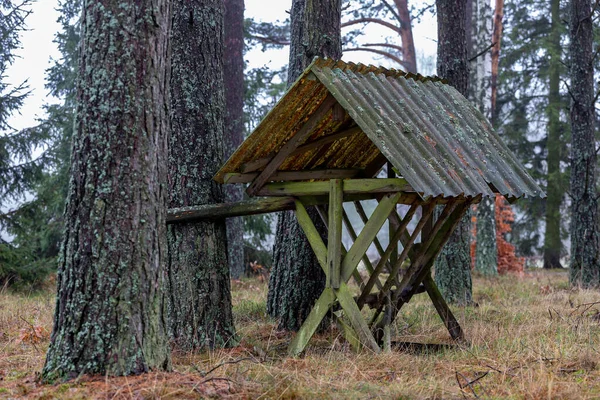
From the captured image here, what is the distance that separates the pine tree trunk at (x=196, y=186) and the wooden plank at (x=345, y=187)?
60cm

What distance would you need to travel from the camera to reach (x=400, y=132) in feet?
18.6

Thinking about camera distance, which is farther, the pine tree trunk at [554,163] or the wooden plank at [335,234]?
the pine tree trunk at [554,163]

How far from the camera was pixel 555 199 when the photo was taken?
836 inches

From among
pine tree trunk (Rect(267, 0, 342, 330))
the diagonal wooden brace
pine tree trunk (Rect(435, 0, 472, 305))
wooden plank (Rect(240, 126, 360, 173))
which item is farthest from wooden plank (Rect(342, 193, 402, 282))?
pine tree trunk (Rect(435, 0, 472, 305))

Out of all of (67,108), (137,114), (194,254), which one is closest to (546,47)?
(67,108)

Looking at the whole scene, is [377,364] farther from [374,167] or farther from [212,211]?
[374,167]

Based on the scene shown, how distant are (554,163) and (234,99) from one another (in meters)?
11.9

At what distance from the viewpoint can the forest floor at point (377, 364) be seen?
13.8ft

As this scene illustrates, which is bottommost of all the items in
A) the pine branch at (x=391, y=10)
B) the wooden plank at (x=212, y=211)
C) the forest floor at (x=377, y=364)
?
the forest floor at (x=377, y=364)

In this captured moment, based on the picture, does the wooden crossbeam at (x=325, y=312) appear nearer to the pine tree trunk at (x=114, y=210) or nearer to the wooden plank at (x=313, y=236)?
the wooden plank at (x=313, y=236)

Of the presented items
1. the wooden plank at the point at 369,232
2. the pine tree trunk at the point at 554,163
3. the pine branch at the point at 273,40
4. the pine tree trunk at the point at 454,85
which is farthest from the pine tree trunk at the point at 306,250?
the pine tree trunk at the point at 554,163

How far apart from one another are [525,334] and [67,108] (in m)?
14.1

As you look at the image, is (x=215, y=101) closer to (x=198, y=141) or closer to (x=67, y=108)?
(x=198, y=141)

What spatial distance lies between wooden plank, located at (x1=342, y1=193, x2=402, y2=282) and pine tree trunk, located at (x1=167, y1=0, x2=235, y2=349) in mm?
1323
